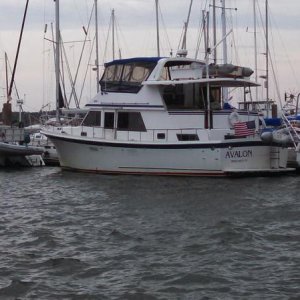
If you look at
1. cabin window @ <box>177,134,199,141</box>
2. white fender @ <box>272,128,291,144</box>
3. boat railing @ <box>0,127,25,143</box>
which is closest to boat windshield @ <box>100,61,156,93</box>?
cabin window @ <box>177,134,199,141</box>

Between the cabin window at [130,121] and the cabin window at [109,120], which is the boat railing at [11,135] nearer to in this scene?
the cabin window at [109,120]

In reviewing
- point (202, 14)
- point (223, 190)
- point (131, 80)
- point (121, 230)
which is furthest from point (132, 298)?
point (202, 14)

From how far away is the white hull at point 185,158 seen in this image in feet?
73.0

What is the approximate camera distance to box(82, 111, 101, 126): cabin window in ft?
81.4

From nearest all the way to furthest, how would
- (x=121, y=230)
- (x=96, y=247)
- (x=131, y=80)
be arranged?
1. (x=96, y=247)
2. (x=121, y=230)
3. (x=131, y=80)

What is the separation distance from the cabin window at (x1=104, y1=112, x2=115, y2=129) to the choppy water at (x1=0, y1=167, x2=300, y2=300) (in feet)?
16.3

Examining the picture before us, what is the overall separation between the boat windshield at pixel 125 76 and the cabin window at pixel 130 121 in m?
0.97

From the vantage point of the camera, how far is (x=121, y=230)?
12.8 metres

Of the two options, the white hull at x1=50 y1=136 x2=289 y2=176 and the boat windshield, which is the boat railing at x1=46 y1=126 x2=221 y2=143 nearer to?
the white hull at x1=50 y1=136 x2=289 y2=176

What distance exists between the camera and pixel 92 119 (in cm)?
2497

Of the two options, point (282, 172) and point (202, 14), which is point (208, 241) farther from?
point (202, 14)

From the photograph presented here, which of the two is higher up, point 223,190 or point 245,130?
point 245,130

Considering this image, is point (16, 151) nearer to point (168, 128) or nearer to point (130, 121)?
point (130, 121)

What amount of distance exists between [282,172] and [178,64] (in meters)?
6.07
